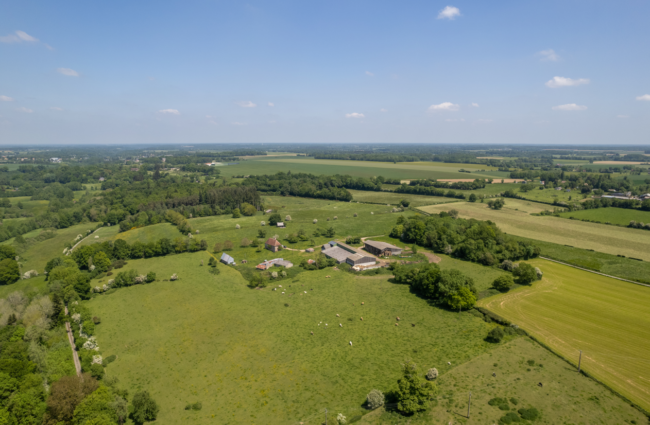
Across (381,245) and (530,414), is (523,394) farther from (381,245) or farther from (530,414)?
(381,245)

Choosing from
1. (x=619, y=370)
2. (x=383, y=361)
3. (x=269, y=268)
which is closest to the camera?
Result: (x=619, y=370)

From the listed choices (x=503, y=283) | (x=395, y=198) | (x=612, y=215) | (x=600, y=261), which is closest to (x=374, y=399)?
(x=503, y=283)

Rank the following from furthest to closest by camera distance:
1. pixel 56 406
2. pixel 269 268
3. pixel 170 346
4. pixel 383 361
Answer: pixel 269 268
pixel 170 346
pixel 383 361
pixel 56 406

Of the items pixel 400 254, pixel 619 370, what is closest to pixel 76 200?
pixel 400 254

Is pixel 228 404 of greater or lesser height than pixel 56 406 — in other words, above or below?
below

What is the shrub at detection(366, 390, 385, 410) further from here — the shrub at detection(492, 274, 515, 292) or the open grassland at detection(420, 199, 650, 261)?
the open grassland at detection(420, 199, 650, 261)

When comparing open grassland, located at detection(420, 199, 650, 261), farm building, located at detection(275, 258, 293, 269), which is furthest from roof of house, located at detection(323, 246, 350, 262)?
open grassland, located at detection(420, 199, 650, 261)

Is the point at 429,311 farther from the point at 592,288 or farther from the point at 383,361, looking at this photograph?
the point at 592,288

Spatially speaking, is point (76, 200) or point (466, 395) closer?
point (466, 395)
